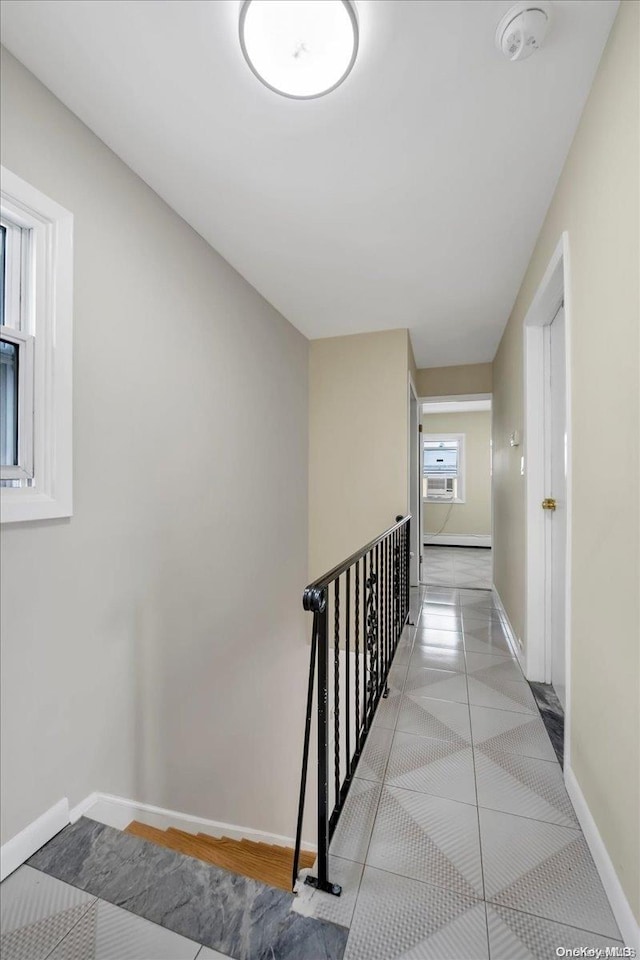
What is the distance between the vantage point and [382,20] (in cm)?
114

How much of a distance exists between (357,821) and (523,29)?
2469 millimetres

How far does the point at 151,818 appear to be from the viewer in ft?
5.74

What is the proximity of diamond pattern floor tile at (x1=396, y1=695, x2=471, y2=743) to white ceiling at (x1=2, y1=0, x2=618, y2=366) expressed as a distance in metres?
2.48

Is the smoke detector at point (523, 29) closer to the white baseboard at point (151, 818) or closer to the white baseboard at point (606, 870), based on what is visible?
the white baseboard at point (606, 870)

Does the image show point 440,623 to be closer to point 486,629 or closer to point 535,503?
point 486,629

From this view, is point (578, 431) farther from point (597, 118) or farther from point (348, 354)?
point (348, 354)

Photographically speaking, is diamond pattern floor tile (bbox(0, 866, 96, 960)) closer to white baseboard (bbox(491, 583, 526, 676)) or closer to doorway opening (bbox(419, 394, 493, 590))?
white baseboard (bbox(491, 583, 526, 676))

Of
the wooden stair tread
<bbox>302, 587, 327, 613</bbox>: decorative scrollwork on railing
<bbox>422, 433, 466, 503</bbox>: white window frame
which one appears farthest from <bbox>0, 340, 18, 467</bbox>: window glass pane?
<bbox>422, 433, 466, 503</bbox>: white window frame

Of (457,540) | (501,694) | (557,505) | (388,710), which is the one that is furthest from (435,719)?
(457,540)

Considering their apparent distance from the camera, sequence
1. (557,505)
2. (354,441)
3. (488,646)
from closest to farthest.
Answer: (557,505)
(488,646)
(354,441)

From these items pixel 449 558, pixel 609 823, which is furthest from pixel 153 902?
pixel 449 558

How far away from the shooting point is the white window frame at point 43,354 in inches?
52.6

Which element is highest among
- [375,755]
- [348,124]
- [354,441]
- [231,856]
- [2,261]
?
[348,124]

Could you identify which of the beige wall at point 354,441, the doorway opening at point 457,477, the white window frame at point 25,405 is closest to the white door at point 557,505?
the beige wall at point 354,441
